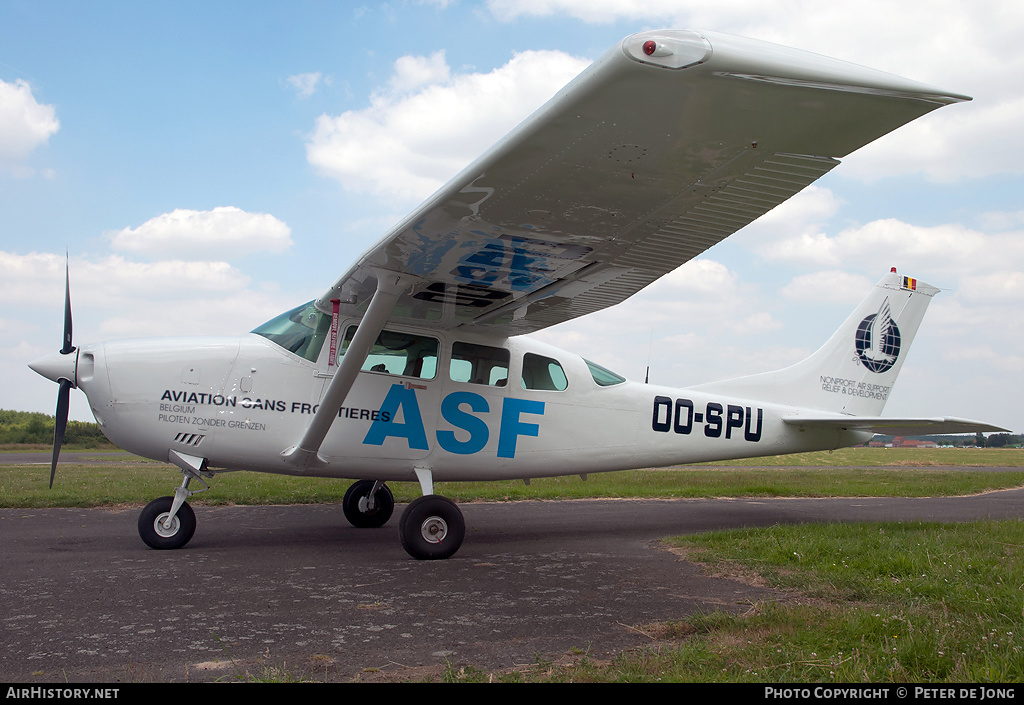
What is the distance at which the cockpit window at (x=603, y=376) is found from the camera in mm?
8062

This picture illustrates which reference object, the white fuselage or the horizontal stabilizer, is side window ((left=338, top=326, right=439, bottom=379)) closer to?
the white fuselage

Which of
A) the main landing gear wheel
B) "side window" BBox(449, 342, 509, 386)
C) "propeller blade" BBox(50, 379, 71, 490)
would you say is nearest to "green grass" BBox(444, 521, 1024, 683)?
the main landing gear wheel

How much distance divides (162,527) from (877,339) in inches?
375

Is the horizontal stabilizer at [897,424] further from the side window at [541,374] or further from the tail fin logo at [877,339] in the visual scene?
the side window at [541,374]

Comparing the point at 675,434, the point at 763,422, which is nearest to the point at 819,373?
the point at 763,422

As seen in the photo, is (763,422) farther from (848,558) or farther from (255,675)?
(255,675)

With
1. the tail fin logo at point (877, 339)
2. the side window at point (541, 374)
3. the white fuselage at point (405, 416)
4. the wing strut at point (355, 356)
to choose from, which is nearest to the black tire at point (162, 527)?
the white fuselage at point (405, 416)

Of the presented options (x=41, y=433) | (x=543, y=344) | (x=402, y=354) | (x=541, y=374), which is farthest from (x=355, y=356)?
(x=41, y=433)

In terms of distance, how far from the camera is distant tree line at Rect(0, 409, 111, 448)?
34656mm

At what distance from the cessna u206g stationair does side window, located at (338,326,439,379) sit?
0.02 meters

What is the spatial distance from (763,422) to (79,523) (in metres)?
8.84

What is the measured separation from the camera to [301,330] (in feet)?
22.9

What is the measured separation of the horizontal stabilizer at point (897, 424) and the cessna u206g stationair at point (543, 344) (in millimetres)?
42

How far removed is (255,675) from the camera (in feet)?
9.48
